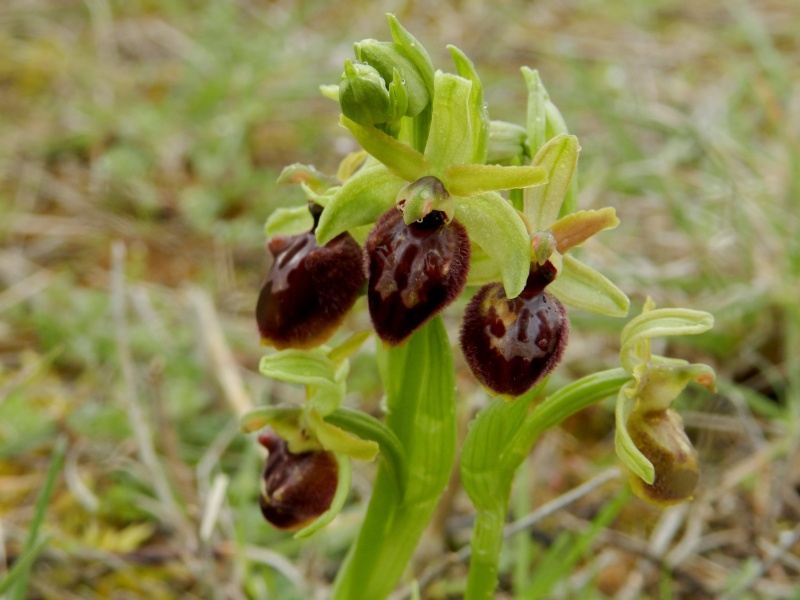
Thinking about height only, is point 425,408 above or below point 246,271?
above

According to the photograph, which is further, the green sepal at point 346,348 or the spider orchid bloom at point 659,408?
the green sepal at point 346,348

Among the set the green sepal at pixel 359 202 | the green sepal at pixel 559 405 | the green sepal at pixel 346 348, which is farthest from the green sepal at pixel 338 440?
the green sepal at pixel 359 202

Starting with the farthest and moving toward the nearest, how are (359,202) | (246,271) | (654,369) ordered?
(246,271) < (654,369) < (359,202)

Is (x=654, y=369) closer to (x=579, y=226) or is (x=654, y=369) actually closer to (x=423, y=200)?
(x=579, y=226)

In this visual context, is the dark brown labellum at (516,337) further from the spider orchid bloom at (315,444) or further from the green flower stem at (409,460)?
the spider orchid bloom at (315,444)

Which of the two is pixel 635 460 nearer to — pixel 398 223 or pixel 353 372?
pixel 398 223

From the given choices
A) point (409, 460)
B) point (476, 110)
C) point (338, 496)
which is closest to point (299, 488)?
point (338, 496)

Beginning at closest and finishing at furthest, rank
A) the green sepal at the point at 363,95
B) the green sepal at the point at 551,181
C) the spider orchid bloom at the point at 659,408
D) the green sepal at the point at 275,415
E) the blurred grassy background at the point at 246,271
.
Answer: the green sepal at the point at 363,95 < the green sepal at the point at 551,181 < the spider orchid bloom at the point at 659,408 < the green sepal at the point at 275,415 < the blurred grassy background at the point at 246,271
